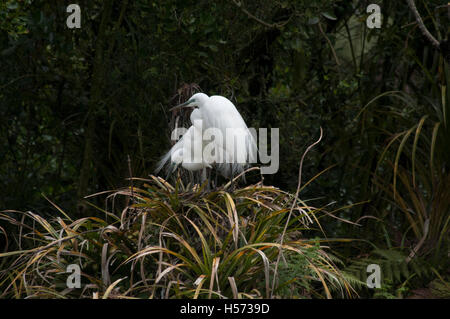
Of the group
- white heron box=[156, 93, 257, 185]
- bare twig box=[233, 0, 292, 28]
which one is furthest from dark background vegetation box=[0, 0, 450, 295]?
white heron box=[156, 93, 257, 185]

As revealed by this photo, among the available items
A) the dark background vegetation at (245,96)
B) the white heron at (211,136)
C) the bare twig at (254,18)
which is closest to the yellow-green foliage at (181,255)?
the white heron at (211,136)

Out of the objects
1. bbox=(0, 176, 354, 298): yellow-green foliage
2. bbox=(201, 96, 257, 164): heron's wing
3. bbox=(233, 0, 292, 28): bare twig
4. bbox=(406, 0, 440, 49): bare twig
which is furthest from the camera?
bbox=(233, 0, 292, 28): bare twig

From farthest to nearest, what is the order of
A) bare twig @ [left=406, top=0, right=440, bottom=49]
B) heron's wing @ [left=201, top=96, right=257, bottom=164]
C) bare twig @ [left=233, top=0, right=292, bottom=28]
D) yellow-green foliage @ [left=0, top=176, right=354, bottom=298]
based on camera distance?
bare twig @ [left=233, top=0, right=292, bottom=28]
bare twig @ [left=406, top=0, right=440, bottom=49]
heron's wing @ [left=201, top=96, right=257, bottom=164]
yellow-green foliage @ [left=0, top=176, right=354, bottom=298]

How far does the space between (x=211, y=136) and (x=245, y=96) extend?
1072 millimetres

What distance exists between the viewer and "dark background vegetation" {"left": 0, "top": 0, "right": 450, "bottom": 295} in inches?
128

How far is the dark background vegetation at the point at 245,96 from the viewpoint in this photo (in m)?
3.25

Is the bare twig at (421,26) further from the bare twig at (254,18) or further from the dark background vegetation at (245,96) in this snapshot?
the bare twig at (254,18)

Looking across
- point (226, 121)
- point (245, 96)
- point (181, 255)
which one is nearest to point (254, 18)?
point (245, 96)

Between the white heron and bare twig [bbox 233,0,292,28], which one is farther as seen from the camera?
bare twig [bbox 233,0,292,28]

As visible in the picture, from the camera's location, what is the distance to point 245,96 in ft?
12.2

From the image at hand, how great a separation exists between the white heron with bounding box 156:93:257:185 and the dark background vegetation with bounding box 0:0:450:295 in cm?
59

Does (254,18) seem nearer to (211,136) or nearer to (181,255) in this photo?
(211,136)

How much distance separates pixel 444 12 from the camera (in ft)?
12.5

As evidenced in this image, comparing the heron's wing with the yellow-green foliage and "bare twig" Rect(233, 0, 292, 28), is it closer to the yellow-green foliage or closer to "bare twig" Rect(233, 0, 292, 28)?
the yellow-green foliage
